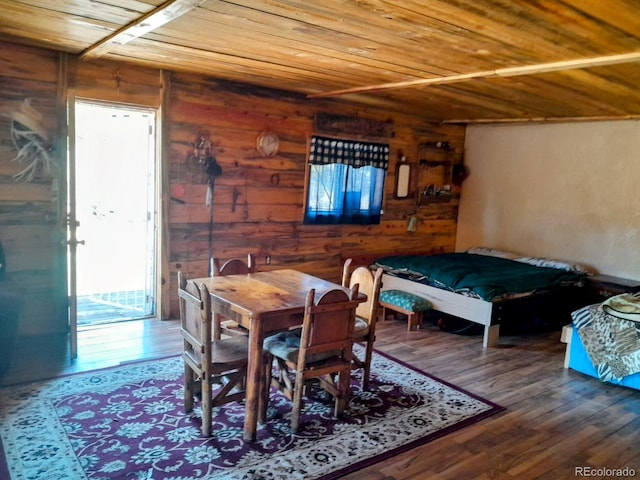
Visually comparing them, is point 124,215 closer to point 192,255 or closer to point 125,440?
point 192,255

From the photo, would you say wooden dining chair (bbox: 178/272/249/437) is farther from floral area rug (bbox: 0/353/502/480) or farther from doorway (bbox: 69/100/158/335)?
doorway (bbox: 69/100/158/335)

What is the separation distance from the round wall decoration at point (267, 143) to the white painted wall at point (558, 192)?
3152 millimetres

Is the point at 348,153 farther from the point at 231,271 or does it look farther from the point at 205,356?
the point at 205,356

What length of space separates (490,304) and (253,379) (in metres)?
2.57

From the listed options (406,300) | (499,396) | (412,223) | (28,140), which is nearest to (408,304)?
(406,300)

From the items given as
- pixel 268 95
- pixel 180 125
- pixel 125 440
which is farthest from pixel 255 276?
pixel 268 95

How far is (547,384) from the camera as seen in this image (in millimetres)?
3576

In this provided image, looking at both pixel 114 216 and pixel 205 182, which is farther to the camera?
pixel 114 216

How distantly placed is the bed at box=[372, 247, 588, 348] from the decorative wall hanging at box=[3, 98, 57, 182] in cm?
350

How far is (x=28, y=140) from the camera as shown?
3721 millimetres

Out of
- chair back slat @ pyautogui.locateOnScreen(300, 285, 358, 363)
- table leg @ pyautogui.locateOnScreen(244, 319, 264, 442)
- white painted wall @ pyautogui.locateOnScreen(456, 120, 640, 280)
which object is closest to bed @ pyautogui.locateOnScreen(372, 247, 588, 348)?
white painted wall @ pyautogui.locateOnScreen(456, 120, 640, 280)

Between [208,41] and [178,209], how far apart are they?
73.7 inches

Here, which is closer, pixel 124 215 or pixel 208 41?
pixel 208 41

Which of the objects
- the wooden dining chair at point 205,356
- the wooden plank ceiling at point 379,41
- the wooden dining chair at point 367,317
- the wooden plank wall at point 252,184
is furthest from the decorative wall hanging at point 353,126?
the wooden dining chair at point 205,356
